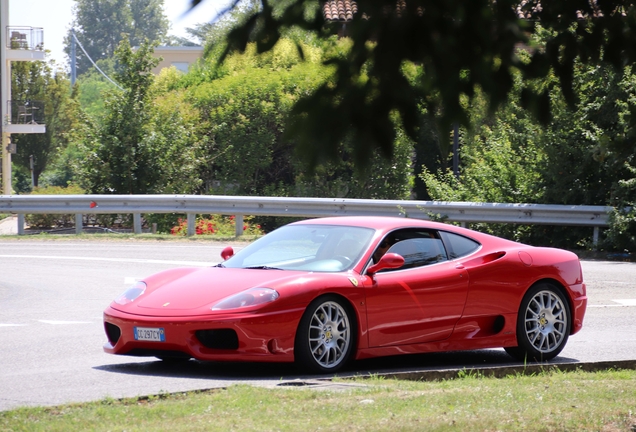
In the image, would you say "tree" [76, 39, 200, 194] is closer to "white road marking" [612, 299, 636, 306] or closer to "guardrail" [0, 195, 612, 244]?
"guardrail" [0, 195, 612, 244]

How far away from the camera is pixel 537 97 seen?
5750 millimetres

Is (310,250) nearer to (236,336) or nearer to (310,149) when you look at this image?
(236,336)

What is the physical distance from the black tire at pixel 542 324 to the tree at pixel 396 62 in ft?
15.4

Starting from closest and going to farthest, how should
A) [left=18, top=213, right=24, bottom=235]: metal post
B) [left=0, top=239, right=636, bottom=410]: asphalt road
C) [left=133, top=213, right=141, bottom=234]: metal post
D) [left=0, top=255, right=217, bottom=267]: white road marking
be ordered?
[left=0, top=239, right=636, bottom=410]: asphalt road
[left=0, top=255, right=217, bottom=267]: white road marking
[left=133, top=213, right=141, bottom=234]: metal post
[left=18, top=213, right=24, bottom=235]: metal post

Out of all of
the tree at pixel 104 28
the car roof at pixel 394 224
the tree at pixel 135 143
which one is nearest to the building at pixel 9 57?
the tree at pixel 135 143

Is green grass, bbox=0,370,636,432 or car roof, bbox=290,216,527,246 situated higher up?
car roof, bbox=290,216,527,246

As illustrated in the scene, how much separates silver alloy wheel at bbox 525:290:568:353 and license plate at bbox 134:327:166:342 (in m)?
3.27

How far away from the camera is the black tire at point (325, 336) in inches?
324

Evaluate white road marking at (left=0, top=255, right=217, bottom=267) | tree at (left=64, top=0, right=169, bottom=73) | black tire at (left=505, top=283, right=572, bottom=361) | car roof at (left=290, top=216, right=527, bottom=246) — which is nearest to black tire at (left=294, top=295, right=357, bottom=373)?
car roof at (left=290, top=216, right=527, bottom=246)

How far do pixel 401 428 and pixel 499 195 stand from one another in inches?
679

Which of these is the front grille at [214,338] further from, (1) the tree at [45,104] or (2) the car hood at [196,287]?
(1) the tree at [45,104]

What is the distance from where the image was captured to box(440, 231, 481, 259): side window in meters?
9.37

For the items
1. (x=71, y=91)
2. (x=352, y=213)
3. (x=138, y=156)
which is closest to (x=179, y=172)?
(x=138, y=156)

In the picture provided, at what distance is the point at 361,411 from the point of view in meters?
6.40
